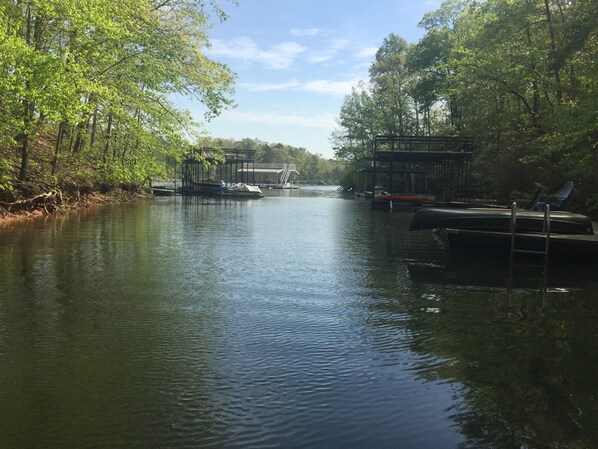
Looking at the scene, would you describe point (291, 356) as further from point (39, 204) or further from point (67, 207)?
point (67, 207)

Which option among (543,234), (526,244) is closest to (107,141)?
(526,244)

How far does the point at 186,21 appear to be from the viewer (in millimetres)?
26000

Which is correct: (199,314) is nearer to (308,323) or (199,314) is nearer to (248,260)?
(308,323)

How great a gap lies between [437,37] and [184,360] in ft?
155

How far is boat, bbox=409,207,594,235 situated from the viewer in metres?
12.1

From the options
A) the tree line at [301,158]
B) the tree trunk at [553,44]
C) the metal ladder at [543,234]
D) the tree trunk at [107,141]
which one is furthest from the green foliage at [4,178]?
the tree line at [301,158]

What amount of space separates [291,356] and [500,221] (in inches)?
359

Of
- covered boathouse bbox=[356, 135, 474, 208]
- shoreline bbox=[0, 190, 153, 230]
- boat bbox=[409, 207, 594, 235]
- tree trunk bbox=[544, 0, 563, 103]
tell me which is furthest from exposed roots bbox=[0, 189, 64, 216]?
tree trunk bbox=[544, 0, 563, 103]

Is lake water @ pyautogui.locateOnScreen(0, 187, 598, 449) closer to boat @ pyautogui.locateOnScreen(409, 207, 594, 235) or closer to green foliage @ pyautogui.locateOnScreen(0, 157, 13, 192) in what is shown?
boat @ pyautogui.locateOnScreen(409, 207, 594, 235)

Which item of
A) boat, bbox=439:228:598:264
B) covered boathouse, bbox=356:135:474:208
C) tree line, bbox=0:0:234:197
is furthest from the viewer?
covered boathouse, bbox=356:135:474:208

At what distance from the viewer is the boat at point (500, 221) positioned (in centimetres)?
1215

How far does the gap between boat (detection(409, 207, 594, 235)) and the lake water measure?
4.73 ft

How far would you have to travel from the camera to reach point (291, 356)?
17.9ft

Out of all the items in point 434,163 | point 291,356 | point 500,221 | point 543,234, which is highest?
point 434,163
